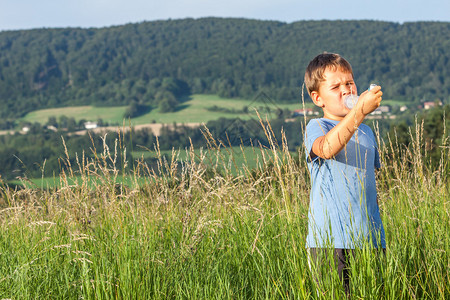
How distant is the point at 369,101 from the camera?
71.1 inches

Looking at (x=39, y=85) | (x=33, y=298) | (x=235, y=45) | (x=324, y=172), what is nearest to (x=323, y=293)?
(x=324, y=172)

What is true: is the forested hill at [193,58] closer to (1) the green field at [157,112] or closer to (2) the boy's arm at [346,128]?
(1) the green field at [157,112]

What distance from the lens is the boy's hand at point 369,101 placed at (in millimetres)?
1807

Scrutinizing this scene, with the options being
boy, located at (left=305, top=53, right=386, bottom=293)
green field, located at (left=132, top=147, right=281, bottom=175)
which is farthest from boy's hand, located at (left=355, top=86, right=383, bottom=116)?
green field, located at (left=132, top=147, right=281, bottom=175)

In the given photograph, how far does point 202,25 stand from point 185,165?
170 meters

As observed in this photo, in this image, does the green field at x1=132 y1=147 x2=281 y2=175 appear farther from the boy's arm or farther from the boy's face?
the boy's arm

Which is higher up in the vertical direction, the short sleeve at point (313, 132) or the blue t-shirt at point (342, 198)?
the short sleeve at point (313, 132)

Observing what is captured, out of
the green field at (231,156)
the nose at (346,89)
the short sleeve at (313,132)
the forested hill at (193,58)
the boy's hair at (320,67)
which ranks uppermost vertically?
the forested hill at (193,58)

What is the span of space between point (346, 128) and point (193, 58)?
152 metres

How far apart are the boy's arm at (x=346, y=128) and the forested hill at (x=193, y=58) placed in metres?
91.9

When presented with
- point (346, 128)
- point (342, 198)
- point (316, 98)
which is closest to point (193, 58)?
point (316, 98)

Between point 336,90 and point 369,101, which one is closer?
point 369,101

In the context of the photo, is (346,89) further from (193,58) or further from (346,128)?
(193,58)

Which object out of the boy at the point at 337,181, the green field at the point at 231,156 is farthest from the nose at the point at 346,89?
the green field at the point at 231,156
